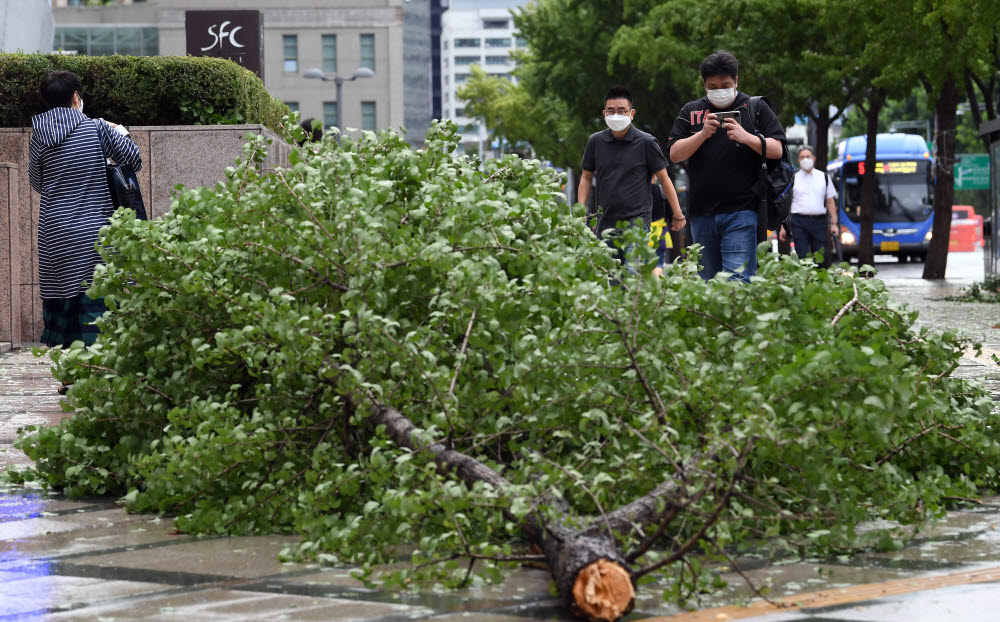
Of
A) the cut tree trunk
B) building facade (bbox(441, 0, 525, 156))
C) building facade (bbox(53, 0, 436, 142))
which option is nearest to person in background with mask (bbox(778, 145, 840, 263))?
the cut tree trunk

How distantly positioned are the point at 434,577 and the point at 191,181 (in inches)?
352

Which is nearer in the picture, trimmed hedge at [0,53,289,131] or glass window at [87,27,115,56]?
trimmed hedge at [0,53,289,131]

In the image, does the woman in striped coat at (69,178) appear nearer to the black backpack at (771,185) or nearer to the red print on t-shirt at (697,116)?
the red print on t-shirt at (697,116)

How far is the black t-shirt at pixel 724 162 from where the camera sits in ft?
27.9

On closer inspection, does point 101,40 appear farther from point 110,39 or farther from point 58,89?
point 58,89

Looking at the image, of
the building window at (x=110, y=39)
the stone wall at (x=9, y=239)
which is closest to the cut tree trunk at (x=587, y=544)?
the stone wall at (x=9, y=239)

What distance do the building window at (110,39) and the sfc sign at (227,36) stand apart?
203ft

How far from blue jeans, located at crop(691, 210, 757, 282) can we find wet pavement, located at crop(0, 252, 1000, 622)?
3386mm

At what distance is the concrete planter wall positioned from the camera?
481 inches

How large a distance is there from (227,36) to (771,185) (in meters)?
8.34

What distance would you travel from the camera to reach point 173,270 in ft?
18.5

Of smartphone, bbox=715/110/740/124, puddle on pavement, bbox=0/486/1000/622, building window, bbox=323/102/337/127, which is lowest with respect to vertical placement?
puddle on pavement, bbox=0/486/1000/622

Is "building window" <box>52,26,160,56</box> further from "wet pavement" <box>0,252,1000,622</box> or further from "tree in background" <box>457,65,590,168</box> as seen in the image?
"wet pavement" <box>0,252,1000,622</box>

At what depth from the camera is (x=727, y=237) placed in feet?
28.2
